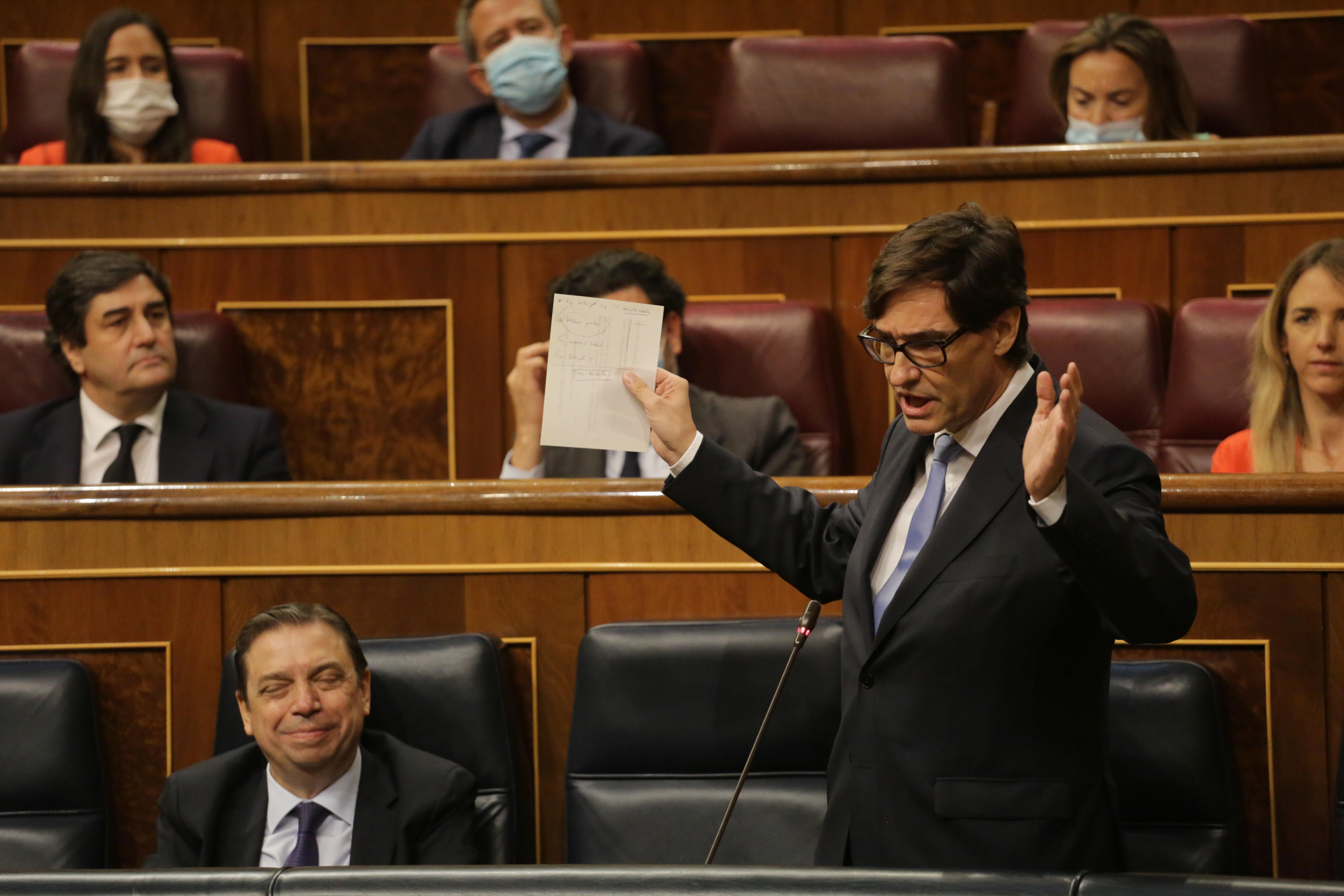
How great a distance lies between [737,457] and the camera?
0.84 metres

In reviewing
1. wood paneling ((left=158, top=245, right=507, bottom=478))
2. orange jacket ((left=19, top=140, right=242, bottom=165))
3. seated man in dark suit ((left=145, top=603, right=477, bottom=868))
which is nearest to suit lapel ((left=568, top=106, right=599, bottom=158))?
wood paneling ((left=158, top=245, right=507, bottom=478))

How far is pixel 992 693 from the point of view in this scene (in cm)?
72

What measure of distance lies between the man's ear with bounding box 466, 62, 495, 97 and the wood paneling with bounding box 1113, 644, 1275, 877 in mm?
1053

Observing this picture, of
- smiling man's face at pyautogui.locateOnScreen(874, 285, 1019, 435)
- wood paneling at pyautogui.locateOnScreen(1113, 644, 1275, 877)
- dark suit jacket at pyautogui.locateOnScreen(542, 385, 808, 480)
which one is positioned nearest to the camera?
smiling man's face at pyautogui.locateOnScreen(874, 285, 1019, 435)

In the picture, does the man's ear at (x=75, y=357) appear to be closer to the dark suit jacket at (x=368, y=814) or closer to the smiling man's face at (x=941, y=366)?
the dark suit jacket at (x=368, y=814)

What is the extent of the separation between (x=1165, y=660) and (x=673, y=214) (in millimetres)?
694

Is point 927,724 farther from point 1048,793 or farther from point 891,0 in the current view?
point 891,0

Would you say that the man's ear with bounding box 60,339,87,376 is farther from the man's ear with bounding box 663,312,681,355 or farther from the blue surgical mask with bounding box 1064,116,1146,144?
the blue surgical mask with bounding box 1064,116,1146,144

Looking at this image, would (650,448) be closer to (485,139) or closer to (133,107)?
(485,139)

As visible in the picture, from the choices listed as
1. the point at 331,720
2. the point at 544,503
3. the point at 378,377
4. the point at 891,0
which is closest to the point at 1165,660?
the point at 544,503

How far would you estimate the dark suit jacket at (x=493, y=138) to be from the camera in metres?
1.66

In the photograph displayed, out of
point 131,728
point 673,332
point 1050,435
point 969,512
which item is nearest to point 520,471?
point 673,332

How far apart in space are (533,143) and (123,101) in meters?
0.45

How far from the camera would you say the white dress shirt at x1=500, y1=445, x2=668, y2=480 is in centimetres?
129
